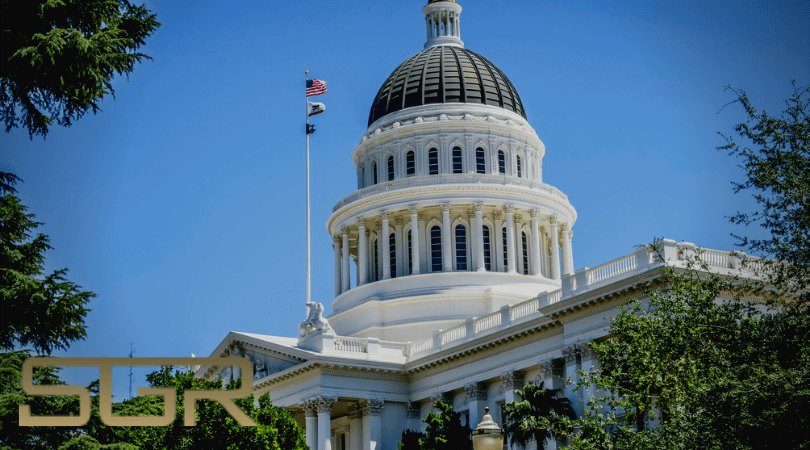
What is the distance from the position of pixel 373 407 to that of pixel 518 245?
57.1 feet

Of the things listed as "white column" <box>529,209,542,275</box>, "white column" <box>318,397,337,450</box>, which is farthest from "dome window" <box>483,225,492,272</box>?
"white column" <box>318,397,337,450</box>

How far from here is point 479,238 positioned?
63.0 metres

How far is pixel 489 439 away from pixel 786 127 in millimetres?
10868

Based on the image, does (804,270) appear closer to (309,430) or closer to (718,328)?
(718,328)

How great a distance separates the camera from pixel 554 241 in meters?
65.4

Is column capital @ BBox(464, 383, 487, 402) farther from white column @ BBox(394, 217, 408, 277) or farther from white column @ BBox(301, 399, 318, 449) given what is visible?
white column @ BBox(394, 217, 408, 277)

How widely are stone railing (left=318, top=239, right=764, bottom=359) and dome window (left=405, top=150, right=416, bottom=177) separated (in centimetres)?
1575

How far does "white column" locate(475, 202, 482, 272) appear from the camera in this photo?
62469 millimetres

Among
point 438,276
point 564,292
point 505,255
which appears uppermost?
point 505,255

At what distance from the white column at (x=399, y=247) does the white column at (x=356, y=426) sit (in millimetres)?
12922

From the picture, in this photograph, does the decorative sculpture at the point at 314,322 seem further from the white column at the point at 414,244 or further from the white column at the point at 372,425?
the white column at the point at 414,244

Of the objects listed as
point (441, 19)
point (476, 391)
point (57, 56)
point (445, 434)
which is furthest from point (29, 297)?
point (441, 19)

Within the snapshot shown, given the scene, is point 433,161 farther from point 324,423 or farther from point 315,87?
point 324,423

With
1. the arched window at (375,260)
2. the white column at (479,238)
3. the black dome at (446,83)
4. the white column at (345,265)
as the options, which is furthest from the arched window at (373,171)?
the white column at (479,238)
